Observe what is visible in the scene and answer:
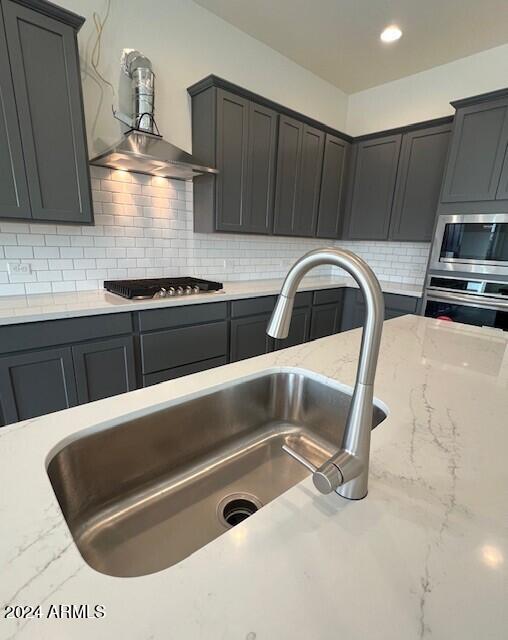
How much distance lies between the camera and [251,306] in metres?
2.66

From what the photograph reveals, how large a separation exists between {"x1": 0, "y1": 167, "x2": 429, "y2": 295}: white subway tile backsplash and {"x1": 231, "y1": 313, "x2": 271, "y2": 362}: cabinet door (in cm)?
69

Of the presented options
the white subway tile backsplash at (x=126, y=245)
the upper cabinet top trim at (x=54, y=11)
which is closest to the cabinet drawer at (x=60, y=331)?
the white subway tile backsplash at (x=126, y=245)

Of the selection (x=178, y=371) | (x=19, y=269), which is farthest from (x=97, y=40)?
(x=178, y=371)

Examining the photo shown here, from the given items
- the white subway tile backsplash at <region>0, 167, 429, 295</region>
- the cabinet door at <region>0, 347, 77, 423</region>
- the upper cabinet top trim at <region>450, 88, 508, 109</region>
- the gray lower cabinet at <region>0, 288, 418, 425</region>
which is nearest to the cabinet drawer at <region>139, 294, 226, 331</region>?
the gray lower cabinet at <region>0, 288, 418, 425</region>

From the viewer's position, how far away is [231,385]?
995 millimetres

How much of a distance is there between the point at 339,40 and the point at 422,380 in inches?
127

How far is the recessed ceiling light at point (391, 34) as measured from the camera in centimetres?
260

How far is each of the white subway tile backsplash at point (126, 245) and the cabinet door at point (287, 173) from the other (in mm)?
363

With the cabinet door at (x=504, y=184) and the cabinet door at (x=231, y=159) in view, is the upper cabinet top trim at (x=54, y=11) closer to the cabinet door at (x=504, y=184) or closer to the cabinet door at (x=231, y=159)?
the cabinet door at (x=231, y=159)

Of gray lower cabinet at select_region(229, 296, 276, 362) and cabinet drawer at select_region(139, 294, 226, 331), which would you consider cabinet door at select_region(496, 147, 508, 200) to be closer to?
gray lower cabinet at select_region(229, 296, 276, 362)

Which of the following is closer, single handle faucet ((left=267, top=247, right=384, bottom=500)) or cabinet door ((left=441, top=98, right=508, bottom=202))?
single handle faucet ((left=267, top=247, right=384, bottom=500))

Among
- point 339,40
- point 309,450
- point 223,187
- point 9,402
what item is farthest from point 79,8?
point 309,450

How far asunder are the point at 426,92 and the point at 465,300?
2.29 metres

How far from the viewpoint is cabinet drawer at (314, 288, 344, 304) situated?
3.31 meters
